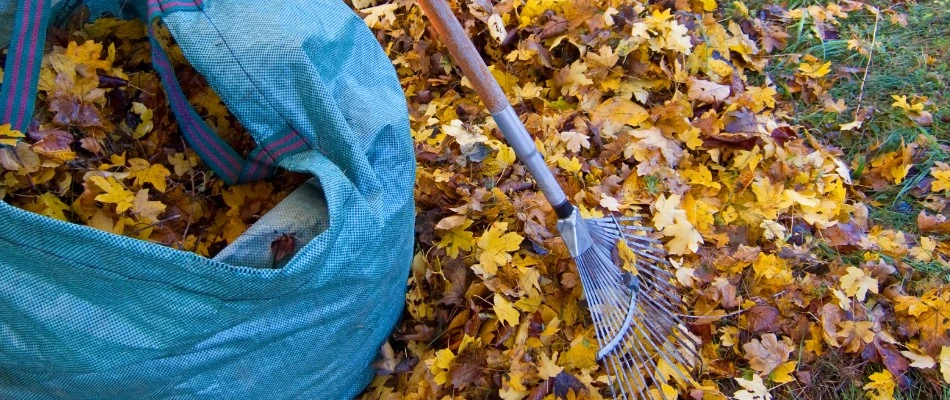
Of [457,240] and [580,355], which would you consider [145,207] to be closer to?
[457,240]

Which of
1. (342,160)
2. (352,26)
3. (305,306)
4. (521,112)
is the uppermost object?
(352,26)

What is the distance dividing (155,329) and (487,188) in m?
0.93

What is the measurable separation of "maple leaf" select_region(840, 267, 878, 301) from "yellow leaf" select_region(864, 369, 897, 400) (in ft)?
0.65

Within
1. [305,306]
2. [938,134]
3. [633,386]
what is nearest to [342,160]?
[305,306]

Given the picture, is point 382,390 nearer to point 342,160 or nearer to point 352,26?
point 342,160

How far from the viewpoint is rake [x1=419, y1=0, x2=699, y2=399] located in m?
1.42

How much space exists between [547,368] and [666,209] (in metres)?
0.56

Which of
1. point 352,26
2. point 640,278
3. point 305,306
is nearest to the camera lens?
point 305,306

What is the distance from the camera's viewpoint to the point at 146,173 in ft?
4.76

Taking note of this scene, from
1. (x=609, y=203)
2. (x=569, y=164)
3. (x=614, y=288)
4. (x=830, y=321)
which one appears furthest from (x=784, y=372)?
(x=569, y=164)

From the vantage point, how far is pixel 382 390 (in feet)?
5.01

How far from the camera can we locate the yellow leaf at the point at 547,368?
4.75ft

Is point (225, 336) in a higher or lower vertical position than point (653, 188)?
higher

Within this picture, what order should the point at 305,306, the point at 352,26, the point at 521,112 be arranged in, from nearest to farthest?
the point at 305,306 < the point at 352,26 < the point at 521,112
